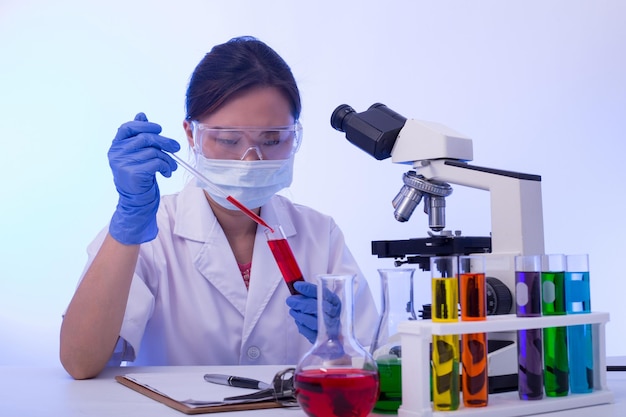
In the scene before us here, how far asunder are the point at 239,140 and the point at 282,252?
0.53 meters

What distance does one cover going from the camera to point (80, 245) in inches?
132

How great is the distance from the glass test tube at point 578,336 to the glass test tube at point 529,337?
→ 2.6 inches

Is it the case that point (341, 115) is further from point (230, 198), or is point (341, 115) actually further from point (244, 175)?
point (244, 175)

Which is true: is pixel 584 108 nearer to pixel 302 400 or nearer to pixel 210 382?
pixel 210 382

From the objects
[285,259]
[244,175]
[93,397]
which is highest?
[244,175]

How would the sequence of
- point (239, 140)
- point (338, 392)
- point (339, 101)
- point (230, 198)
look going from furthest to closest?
1. point (339, 101)
2. point (239, 140)
3. point (230, 198)
4. point (338, 392)

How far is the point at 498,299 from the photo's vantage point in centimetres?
123

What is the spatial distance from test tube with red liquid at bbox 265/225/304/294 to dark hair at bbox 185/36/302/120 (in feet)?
2.01

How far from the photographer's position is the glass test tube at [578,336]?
1149mm

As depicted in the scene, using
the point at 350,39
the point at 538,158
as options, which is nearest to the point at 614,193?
the point at 538,158

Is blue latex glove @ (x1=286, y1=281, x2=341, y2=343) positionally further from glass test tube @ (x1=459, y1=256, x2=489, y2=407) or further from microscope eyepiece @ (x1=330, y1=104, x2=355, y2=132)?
glass test tube @ (x1=459, y1=256, x2=489, y2=407)

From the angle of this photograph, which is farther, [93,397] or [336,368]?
[93,397]

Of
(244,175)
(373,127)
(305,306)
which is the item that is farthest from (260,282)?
(373,127)

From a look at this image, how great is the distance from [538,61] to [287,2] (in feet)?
3.90
